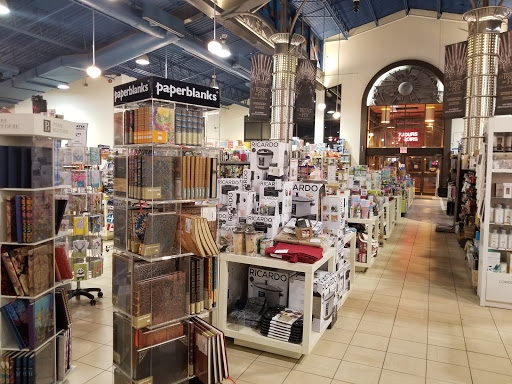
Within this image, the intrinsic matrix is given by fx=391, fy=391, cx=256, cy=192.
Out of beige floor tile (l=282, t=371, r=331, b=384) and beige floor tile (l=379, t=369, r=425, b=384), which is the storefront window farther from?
beige floor tile (l=282, t=371, r=331, b=384)

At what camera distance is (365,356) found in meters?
3.58

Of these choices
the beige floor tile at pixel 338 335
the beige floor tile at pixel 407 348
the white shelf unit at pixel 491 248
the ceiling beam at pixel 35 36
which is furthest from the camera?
the ceiling beam at pixel 35 36

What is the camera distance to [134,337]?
272 cm

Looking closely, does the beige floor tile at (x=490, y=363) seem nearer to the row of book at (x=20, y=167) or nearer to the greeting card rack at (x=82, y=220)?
the row of book at (x=20, y=167)

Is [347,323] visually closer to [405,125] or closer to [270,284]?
[270,284]

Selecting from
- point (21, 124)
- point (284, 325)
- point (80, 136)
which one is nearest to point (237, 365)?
point (284, 325)

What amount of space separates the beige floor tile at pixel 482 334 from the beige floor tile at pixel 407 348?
0.66 meters

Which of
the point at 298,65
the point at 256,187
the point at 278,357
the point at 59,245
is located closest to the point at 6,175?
the point at 59,245

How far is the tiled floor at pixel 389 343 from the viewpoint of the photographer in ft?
10.7

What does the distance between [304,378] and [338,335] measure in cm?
93

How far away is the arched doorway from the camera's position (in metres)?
16.3

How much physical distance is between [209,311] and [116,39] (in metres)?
9.87

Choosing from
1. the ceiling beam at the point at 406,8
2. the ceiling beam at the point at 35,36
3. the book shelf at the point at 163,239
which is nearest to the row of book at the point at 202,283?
the book shelf at the point at 163,239

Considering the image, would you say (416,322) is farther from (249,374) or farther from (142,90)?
Answer: (142,90)
